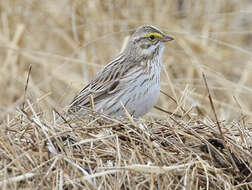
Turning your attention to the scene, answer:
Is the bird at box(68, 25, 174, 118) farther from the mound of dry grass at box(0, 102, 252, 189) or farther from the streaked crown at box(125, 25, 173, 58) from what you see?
the mound of dry grass at box(0, 102, 252, 189)

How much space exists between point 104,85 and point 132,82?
279mm

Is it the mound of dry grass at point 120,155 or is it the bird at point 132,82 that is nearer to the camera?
the mound of dry grass at point 120,155

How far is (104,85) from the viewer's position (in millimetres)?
4793

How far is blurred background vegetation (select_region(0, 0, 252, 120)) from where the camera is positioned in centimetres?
707

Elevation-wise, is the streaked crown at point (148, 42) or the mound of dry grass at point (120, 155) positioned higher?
the streaked crown at point (148, 42)

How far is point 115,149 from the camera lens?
3.34 m

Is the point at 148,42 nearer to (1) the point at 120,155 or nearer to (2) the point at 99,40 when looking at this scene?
(1) the point at 120,155

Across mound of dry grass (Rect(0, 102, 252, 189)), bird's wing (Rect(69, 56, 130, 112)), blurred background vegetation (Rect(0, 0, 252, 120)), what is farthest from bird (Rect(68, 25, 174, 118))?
blurred background vegetation (Rect(0, 0, 252, 120))

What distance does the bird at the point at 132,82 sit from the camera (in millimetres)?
4551

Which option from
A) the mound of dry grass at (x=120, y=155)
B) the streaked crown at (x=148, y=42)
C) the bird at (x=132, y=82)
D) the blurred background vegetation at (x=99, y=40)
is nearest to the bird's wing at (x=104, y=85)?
the bird at (x=132, y=82)

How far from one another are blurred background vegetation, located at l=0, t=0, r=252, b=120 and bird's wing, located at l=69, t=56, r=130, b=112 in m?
1.69

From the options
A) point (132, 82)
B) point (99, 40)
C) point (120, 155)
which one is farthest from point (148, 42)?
point (99, 40)

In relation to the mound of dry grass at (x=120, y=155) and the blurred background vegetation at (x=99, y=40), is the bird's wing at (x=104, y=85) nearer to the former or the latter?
the mound of dry grass at (x=120, y=155)

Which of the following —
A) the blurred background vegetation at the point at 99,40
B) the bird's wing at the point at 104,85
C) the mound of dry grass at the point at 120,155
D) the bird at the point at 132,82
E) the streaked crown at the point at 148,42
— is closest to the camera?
the mound of dry grass at the point at 120,155
